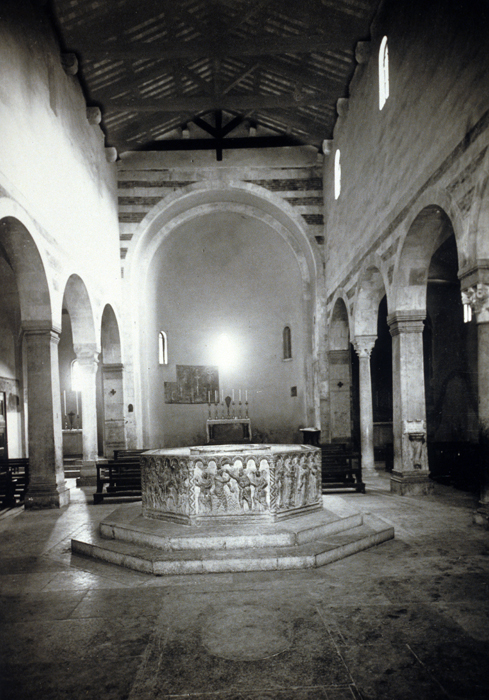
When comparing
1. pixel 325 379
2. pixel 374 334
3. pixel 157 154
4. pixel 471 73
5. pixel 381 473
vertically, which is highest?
pixel 157 154

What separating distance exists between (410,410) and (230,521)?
4.56 metres

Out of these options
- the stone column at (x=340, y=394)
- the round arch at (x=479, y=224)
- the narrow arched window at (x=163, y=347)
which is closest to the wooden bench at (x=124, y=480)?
the round arch at (x=479, y=224)

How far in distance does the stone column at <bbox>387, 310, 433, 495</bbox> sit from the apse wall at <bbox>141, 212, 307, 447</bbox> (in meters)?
7.87

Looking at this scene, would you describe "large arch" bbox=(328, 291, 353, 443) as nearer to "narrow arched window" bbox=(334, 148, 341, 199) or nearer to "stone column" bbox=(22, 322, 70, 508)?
"narrow arched window" bbox=(334, 148, 341, 199)

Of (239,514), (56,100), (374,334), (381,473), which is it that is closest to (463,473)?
(381,473)

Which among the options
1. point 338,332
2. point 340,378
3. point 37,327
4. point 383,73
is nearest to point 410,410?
point 340,378

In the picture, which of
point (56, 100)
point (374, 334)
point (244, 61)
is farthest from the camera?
point (244, 61)

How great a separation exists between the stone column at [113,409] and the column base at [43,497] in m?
5.62

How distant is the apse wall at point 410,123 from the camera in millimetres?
6395

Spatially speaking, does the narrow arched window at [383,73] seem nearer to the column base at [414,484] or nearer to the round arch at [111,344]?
the column base at [414,484]

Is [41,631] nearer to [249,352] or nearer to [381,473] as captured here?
[381,473]

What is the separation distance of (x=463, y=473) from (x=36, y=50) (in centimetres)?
1045

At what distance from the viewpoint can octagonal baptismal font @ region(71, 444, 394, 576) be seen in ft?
17.4

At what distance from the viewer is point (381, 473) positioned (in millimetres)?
12328
